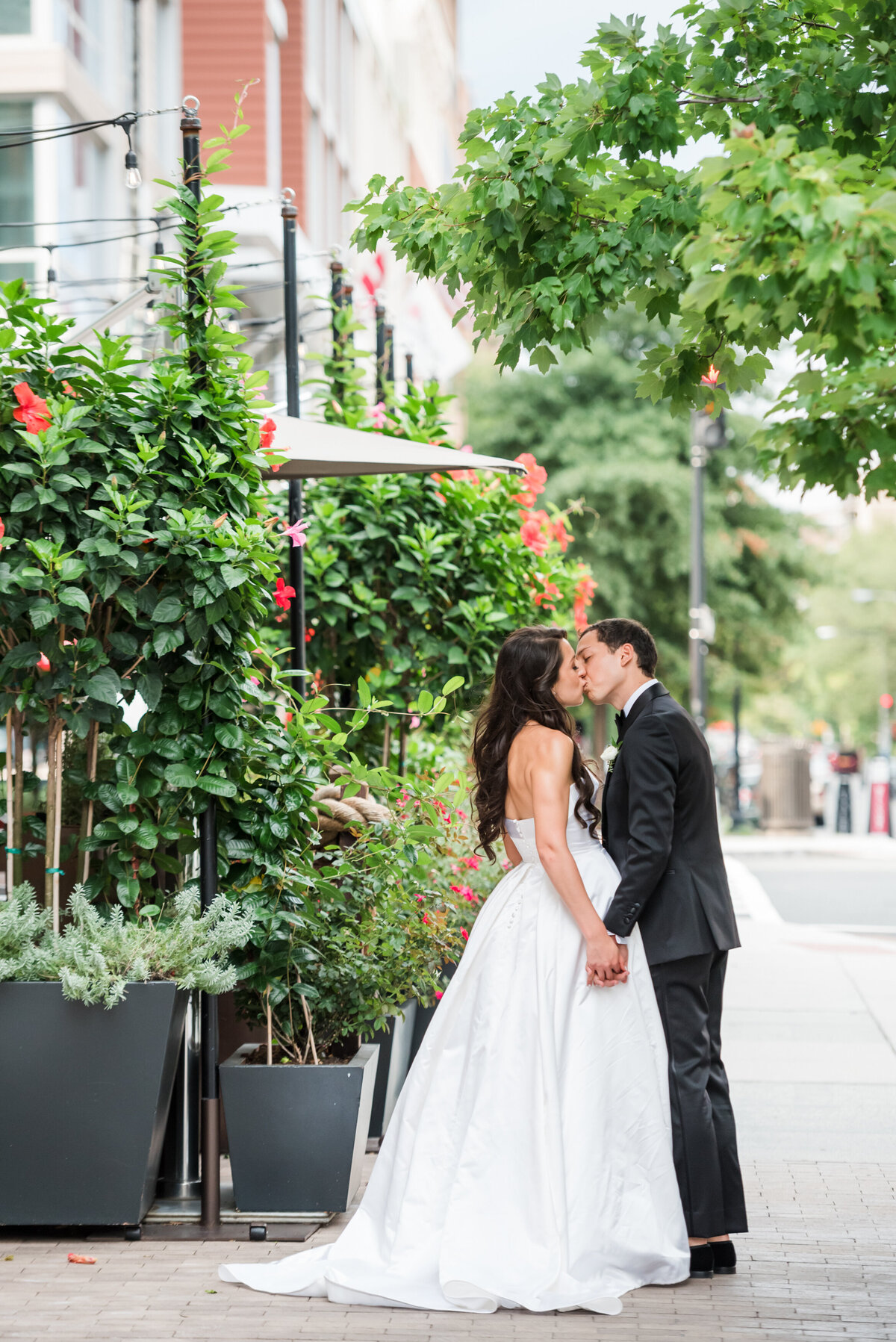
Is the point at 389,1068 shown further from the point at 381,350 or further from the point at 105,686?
the point at 381,350

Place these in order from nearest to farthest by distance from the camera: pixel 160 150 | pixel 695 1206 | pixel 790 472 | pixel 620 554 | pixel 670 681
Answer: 1. pixel 790 472
2. pixel 695 1206
3. pixel 160 150
4. pixel 620 554
5. pixel 670 681

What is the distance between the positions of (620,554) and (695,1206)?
70.2 ft

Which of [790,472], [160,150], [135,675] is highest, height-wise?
[160,150]

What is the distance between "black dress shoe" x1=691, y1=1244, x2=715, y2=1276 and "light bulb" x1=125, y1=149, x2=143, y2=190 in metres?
4.14

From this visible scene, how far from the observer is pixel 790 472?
156 inches

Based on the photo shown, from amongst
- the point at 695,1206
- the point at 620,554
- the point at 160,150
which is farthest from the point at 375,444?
the point at 620,554

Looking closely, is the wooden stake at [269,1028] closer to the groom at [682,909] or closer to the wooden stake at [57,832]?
the wooden stake at [57,832]

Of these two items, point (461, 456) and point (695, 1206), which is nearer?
point (695, 1206)

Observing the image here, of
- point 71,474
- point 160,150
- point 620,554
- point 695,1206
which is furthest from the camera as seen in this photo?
point 620,554

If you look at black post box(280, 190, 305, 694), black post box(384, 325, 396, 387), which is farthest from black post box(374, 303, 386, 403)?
black post box(280, 190, 305, 694)

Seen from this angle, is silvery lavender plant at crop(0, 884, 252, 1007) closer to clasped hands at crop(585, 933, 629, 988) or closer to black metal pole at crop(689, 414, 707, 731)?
clasped hands at crop(585, 933, 629, 988)

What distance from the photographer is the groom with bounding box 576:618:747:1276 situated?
4.49 meters

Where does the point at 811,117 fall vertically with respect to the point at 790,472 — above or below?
above

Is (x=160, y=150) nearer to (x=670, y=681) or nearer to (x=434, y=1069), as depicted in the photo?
(x=670, y=681)
